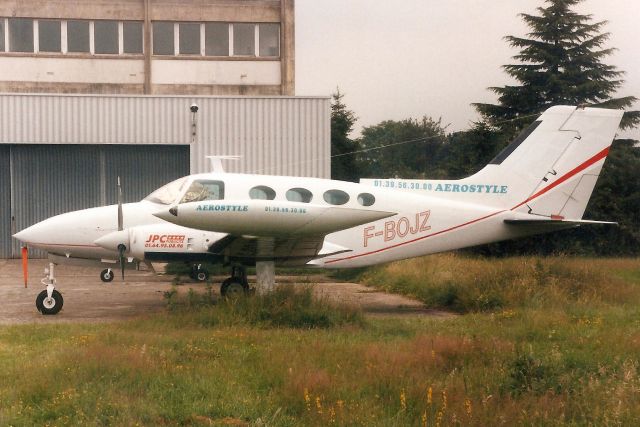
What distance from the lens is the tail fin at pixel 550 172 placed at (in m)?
17.1

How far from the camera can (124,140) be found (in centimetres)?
2800

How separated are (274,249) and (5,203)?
16623mm

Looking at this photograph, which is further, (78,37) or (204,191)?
(78,37)

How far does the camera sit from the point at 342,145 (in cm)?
5259

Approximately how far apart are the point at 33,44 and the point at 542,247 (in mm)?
26534

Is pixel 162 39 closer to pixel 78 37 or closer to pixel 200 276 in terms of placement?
pixel 78 37

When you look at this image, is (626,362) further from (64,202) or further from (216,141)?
(64,202)

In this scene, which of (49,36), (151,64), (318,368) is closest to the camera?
(318,368)

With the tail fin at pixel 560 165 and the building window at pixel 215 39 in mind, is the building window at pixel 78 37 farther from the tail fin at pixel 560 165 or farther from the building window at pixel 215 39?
the tail fin at pixel 560 165

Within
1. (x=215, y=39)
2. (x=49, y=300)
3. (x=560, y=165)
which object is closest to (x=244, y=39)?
(x=215, y=39)

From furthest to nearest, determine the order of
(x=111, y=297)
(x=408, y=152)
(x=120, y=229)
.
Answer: (x=408, y=152)
(x=111, y=297)
(x=120, y=229)

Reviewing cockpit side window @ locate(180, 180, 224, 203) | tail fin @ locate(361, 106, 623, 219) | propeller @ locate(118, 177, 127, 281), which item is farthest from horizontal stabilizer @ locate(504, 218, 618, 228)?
propeller @ locate(118, 177, 127, 281)

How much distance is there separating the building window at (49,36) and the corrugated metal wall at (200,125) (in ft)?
51.3

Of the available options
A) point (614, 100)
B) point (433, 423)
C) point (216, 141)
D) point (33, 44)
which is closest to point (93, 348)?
point (433, 423)
